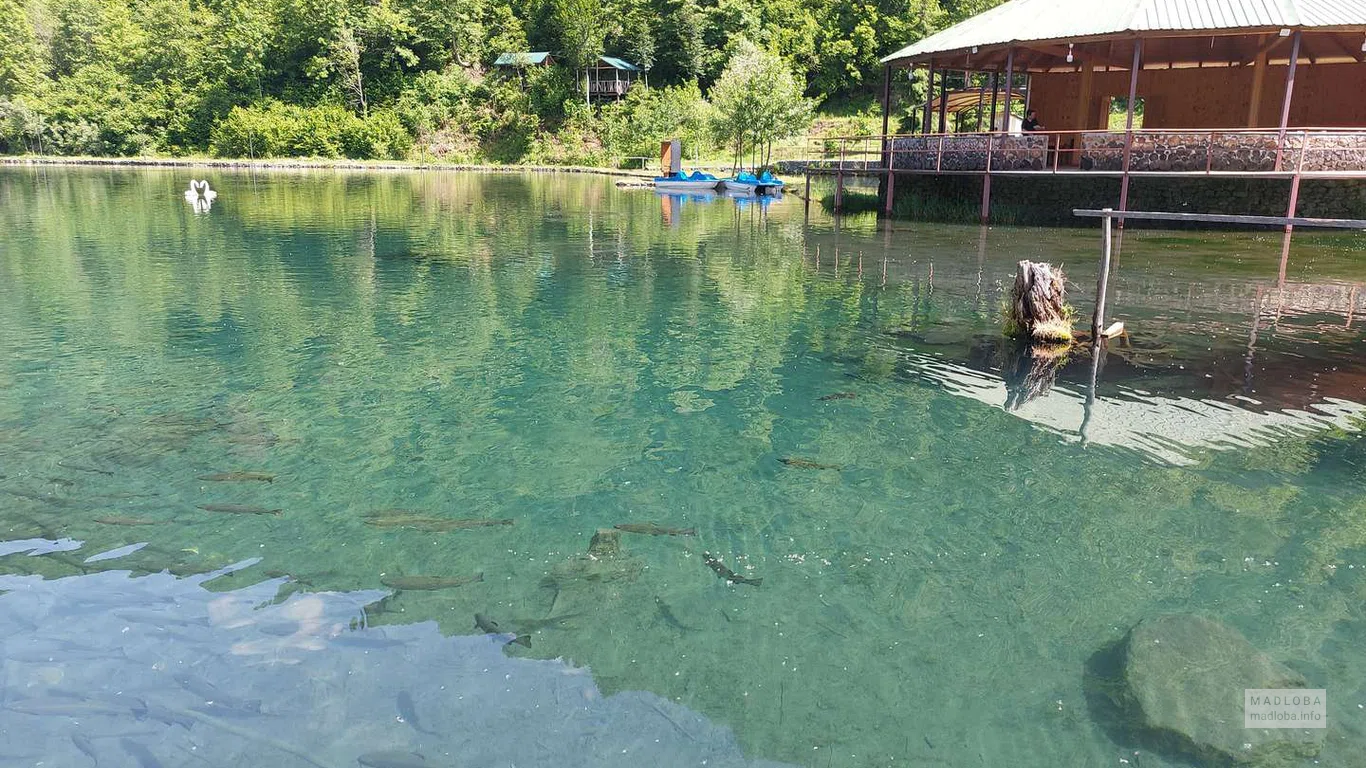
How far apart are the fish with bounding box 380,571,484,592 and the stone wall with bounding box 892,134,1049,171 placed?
82.6ft

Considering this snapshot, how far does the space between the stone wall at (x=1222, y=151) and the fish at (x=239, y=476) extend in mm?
25209

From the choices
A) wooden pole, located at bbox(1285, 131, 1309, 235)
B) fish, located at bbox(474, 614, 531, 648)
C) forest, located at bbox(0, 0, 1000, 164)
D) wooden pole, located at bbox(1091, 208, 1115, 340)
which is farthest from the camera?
forest, located at bbox(0, 0, 1000, 164)

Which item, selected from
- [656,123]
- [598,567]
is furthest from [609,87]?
[598,567]

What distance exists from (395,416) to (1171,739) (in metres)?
8.39

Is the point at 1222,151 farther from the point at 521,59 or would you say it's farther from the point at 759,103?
the point at 521,59

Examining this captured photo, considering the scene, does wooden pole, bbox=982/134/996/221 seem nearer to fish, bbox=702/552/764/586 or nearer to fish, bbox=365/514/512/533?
fish, bbox=702/552/764/586

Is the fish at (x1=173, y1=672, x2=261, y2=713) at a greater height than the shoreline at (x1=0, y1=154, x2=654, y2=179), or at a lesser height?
lesser

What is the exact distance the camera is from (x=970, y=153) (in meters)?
28.9

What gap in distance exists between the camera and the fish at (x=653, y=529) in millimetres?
7863

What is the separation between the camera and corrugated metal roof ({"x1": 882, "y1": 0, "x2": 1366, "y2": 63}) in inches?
939

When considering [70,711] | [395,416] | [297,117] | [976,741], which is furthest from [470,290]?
[297,117]

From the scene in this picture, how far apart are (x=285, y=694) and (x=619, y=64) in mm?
77959

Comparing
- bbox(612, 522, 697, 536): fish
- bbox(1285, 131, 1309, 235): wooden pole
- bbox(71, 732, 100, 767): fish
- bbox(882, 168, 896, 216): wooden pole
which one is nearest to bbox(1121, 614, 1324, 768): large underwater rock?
bbox(612, 522, 697, 536): fish

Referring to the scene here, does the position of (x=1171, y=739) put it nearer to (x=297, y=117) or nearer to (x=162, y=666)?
(x=162, y=666)
